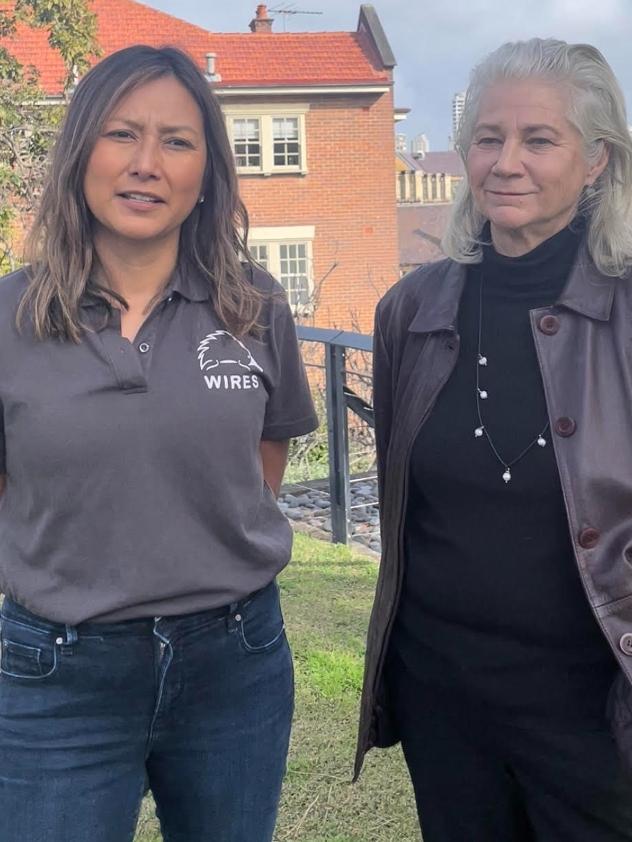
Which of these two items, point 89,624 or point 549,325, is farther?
point 549,325

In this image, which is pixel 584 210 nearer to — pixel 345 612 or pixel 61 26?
pixel 345 612

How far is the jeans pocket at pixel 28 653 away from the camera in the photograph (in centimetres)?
188

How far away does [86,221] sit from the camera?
202 centimetres

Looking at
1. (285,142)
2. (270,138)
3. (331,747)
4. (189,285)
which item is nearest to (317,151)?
(285,142)

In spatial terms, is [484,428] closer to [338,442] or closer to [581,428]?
[581,428]

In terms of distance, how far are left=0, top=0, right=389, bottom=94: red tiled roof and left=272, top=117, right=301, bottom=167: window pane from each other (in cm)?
89

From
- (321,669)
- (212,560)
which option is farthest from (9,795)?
(321,669)

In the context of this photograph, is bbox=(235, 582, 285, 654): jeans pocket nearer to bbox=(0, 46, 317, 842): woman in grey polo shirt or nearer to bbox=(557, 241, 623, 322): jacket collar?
bbox=(0, 46, 317, 842): woman in grey polo shirt

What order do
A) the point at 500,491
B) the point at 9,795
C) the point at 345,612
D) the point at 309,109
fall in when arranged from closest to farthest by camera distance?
the point at 9,795 → the point at 500,491 → the point at 345,612 → the point at 309,109

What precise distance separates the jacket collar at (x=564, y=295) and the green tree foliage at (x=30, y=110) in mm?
10764

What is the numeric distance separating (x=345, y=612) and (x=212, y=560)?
3124mm

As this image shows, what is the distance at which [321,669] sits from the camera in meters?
4.22

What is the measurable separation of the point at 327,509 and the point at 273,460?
564 cm

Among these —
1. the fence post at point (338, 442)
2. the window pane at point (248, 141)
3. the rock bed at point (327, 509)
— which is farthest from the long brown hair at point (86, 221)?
the window pane at point (248, 141)
